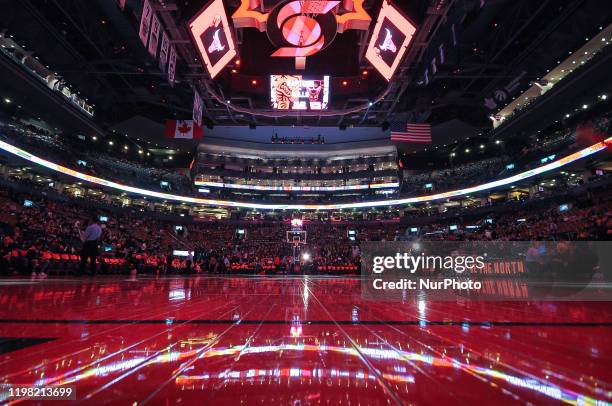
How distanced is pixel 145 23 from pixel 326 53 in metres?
6.19

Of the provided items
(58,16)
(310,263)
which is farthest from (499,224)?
(58,16)

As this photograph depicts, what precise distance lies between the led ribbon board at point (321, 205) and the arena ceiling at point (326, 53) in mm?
6315

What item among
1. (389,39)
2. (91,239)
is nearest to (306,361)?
(91,239)

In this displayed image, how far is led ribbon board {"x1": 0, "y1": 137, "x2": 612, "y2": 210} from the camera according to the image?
21891 mm

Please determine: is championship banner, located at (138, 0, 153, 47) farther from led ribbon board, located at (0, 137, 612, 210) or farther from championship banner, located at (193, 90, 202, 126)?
led ribbon board, located at (0, 137, 612, 210)

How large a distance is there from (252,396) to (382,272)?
33.4 feet

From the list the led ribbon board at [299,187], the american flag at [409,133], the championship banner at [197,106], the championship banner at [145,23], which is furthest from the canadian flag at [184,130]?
the led ribbon board at [299,187]

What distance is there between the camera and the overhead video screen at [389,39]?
33.2 feet

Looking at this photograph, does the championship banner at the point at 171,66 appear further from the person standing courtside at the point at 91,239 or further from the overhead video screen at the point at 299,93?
the person standing courtside at the point at 91,239

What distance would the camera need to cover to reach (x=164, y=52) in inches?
437

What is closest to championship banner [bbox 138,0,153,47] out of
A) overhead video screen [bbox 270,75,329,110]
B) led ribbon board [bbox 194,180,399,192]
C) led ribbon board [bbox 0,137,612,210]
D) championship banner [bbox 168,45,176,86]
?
championship banner [bbox 168,45,176,86]

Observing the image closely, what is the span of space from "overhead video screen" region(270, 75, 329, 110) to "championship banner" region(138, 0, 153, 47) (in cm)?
480

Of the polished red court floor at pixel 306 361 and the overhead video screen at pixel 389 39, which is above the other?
the overhead video screen at pixel 389 39

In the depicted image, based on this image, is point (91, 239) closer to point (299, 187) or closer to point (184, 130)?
point (184, 130)
